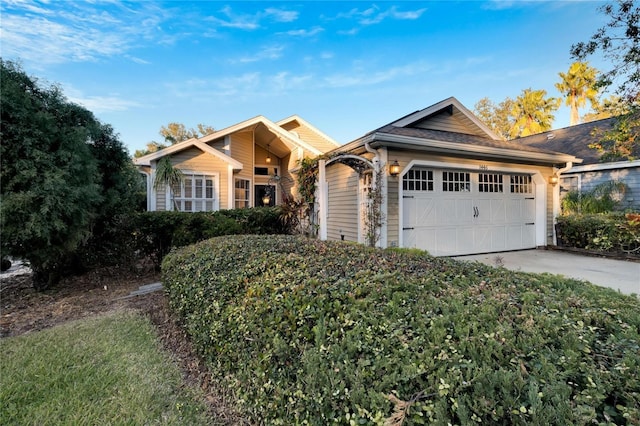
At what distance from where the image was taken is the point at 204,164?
34.9ft

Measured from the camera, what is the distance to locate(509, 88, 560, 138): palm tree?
20391 mm

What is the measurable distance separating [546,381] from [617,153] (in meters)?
11.0

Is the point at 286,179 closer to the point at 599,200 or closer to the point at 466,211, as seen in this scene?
the point at 466,211

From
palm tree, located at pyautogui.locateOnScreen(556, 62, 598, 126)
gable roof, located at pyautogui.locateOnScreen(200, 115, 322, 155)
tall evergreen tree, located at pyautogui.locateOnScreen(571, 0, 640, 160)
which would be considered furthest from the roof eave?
palm tree, located at pyautogui.locateOnScreen(556, 62, 598, 126)

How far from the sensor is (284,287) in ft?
6.66

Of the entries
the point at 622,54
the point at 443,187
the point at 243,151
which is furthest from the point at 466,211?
the point at 243,151

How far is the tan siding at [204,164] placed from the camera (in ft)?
33.8

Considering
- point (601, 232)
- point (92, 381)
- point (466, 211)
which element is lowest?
point (92, 381)

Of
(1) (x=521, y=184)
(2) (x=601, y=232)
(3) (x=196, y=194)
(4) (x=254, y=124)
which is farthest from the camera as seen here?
(4) (x=254, y=124)

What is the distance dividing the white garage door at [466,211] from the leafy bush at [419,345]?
504 cm

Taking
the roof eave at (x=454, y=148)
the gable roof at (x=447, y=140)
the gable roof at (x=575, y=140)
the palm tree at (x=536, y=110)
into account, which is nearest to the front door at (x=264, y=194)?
the gable roof at (x=447, y=140)

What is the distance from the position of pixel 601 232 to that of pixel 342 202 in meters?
7.04

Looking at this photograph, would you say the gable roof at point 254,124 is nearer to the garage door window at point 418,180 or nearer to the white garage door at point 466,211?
the garage door window at point 418,180

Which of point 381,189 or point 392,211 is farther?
point 392,211
